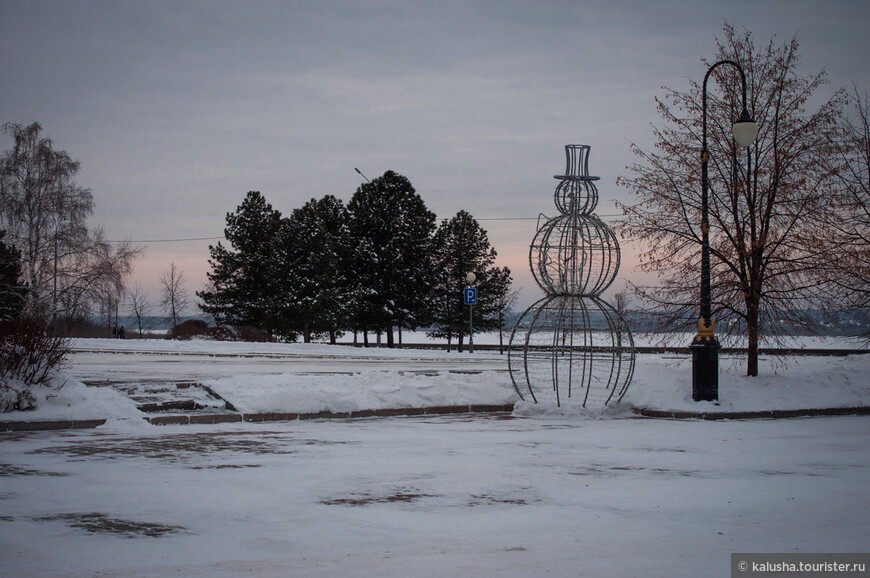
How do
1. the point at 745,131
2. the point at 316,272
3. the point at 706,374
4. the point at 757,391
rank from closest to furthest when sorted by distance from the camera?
the point at 745,131
the point at 706,374
the point at 757,391
the point at 316,272

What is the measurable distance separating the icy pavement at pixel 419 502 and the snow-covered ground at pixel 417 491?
0.09 feet

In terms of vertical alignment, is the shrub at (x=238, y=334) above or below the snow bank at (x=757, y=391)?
above

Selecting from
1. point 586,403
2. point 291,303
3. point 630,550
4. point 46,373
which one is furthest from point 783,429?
point 291,303

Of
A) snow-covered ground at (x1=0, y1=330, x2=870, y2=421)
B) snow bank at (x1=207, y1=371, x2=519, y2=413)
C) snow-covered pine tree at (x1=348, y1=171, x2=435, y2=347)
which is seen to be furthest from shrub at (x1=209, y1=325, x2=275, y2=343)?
snow bank at (x1=207, y1=371, x2=519, y2=413)

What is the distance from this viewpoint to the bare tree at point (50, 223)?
39.6 meters

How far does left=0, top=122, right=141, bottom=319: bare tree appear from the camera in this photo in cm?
3959

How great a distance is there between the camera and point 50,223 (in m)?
40.3

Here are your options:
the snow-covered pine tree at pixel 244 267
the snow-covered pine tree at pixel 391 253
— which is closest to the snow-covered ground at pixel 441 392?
the snow-covered pine tree at pixel 391 253

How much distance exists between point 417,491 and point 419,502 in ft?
1.54

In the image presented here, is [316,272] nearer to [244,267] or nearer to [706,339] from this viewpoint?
[244,267]

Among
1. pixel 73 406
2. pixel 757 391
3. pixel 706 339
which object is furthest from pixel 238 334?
pixel 757 391

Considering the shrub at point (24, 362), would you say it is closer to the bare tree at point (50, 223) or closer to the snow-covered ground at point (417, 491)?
the snow-covered ground at point (417, 491)

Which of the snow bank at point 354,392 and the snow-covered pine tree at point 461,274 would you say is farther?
the snow-covered pine tree at point 461,274

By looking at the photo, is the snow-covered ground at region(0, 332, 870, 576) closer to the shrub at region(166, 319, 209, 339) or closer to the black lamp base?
the black lamp base
